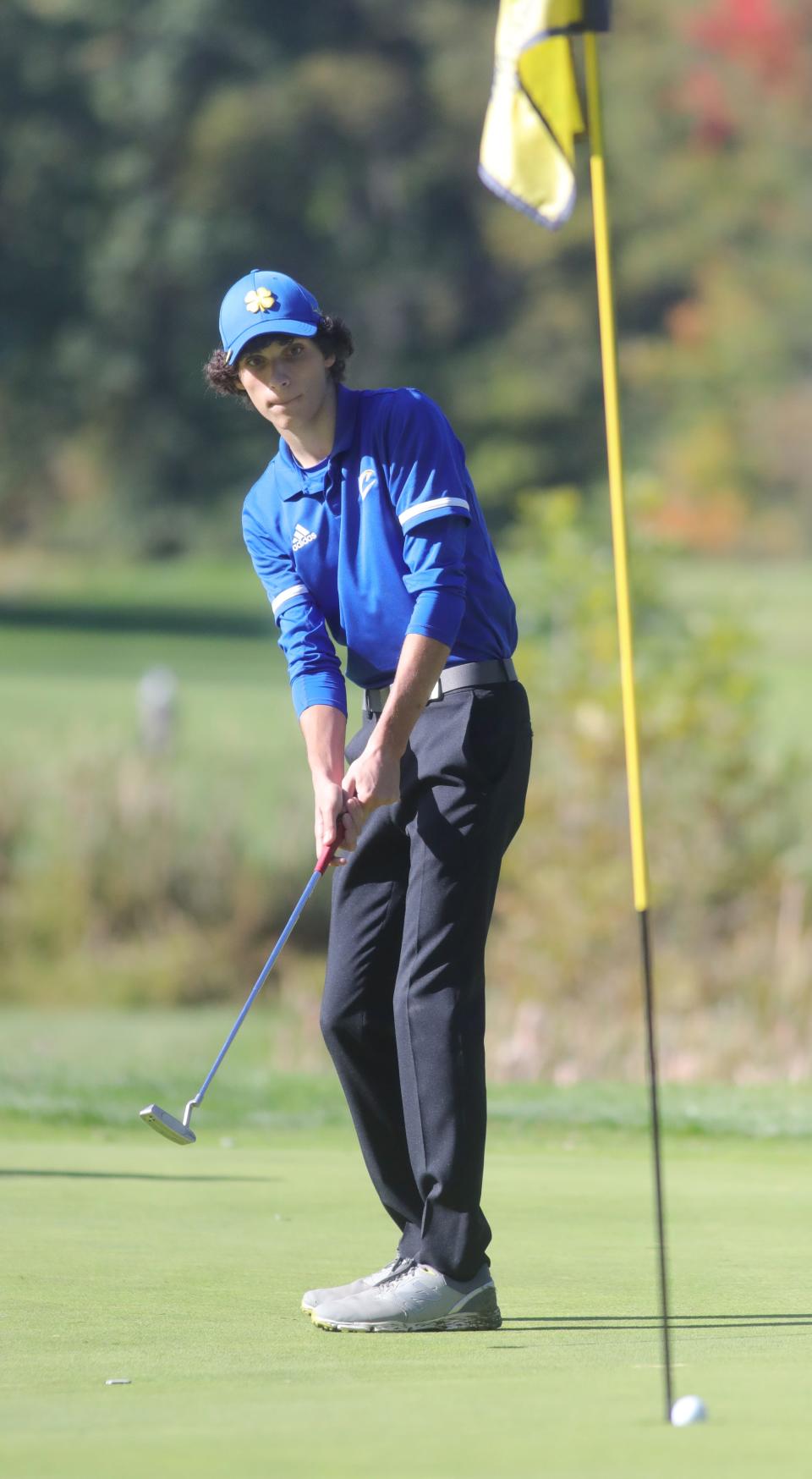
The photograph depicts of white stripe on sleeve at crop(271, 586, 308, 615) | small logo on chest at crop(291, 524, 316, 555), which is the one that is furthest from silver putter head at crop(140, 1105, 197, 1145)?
small logo on chest at crop(291, 524, 316, 555)

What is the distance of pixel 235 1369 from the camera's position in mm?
3408

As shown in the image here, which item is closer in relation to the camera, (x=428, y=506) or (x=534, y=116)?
(x=534, y=116)

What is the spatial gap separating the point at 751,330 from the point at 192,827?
92.3ft

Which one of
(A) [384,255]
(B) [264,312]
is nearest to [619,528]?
(B) [264,312]

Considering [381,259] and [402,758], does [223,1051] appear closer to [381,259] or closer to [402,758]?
[402,758]

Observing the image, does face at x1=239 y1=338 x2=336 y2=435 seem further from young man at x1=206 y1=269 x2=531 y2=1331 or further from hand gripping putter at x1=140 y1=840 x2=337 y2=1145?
hand gripping putter at x1=140 y1=840 x2=337 y2=1145

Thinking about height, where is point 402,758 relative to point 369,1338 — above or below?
above

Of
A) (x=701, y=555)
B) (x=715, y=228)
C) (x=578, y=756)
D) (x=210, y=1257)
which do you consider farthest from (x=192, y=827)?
A: (x=715, y=228)

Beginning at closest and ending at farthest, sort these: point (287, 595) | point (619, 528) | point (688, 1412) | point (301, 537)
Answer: point (688, 1412) < point (619, 528) < point (301, 537) < point (287, 595)

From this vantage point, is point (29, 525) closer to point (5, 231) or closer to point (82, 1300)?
point (5, 231)

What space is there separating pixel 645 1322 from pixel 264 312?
1.84 meters

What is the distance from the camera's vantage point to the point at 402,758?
415cm

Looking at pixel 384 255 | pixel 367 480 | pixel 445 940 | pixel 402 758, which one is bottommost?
pixel 445 940

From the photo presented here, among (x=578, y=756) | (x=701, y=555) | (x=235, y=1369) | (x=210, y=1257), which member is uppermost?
(x=235, y=1369)
